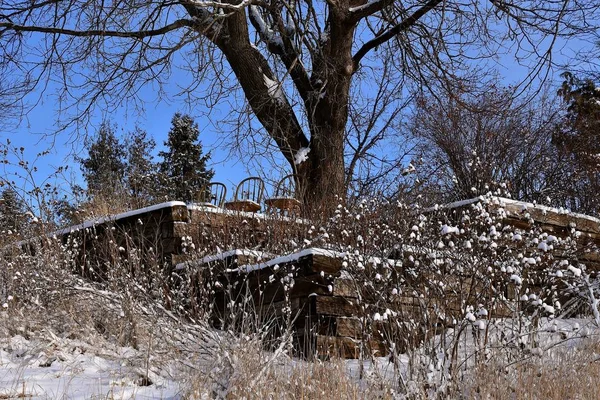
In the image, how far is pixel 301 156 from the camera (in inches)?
423

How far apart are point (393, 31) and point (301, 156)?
8.78ft

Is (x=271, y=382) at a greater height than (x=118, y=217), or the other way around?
(x=118, y=217)

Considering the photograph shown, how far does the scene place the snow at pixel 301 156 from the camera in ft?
35.2

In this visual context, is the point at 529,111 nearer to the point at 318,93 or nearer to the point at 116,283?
the point at 318,93

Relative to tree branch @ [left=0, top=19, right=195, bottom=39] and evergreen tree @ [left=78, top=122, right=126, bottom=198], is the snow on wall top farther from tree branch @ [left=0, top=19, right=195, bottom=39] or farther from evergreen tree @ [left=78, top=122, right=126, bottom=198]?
evergreen tree @ [left=78, top=122, right=126, bottom=198]

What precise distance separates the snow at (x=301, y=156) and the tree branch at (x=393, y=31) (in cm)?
184

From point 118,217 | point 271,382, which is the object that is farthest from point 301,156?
point 271,382

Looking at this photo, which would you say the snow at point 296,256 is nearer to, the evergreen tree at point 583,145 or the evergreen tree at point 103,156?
the evergreen tree at point 583,145

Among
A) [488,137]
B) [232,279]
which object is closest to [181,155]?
[488,137]

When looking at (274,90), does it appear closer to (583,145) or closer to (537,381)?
(583,145)

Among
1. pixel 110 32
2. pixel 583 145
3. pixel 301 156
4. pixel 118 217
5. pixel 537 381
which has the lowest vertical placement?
pixel 537 381

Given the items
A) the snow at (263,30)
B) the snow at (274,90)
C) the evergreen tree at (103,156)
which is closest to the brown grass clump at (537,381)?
the snow at (274,90)

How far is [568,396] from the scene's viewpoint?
146 inches

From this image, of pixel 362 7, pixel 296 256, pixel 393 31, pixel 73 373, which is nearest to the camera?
pixel 73 373
